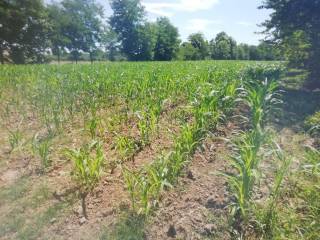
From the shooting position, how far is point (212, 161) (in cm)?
368

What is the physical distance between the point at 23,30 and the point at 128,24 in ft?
90.8

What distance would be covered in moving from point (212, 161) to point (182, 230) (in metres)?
1.33

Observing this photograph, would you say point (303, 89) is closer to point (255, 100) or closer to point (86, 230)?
point (255, 100)

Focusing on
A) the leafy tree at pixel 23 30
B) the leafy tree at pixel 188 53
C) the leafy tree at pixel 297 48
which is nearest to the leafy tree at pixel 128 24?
the leafy tree at pixel 188 53

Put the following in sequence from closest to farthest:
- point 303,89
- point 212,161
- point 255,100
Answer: point 212,161 < point 255,100 < point 303,89

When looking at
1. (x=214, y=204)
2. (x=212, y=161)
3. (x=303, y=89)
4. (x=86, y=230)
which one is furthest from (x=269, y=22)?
(x=86, y=230)

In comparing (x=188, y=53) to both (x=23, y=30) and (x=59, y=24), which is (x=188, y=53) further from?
(x=23, y=30)

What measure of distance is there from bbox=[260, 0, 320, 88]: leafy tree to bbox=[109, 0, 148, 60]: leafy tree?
4586 centimetres

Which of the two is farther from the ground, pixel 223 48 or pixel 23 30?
pixel 23 30

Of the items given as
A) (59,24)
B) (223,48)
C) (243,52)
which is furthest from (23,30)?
(243,52)

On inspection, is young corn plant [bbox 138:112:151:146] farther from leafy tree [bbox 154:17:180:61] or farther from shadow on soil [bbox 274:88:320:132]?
leafy tree [bbox 154:17:180:61]

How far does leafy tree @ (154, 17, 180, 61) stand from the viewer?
57031mm

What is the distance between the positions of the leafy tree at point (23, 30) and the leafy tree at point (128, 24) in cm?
2270

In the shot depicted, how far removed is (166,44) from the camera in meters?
57.5
